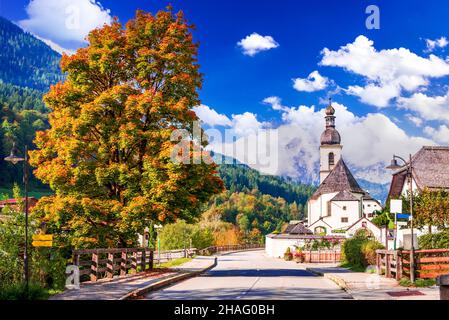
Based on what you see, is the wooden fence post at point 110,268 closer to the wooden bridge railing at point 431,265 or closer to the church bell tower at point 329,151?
the wooden bridge railing at point 431,265

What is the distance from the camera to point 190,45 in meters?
31.0

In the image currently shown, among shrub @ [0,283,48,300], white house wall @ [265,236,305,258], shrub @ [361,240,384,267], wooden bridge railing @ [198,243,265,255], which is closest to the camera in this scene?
shrub @ [0,283,48,300]

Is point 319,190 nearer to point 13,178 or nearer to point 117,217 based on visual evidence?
point 13,178

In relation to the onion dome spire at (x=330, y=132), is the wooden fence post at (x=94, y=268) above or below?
below

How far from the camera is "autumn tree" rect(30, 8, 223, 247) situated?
27.5 metres

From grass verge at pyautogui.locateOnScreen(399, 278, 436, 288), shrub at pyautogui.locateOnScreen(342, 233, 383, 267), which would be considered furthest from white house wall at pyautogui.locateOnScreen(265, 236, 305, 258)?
grass verge at pyautogui.locateOnScreen(399, 278, 436, 288)

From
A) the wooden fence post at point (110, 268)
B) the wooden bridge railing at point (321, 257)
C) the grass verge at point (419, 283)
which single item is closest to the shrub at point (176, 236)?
the wooden bridge railing at point (321, 257)

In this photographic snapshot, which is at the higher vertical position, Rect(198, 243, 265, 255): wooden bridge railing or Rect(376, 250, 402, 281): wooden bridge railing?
Answer: Rect(376, 250, 402, 281): wooden bridge railing

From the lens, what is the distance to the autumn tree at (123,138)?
27.5 meters

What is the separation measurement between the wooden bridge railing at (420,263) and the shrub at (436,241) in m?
2.11

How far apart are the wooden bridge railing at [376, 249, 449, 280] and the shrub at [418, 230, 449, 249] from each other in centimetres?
211

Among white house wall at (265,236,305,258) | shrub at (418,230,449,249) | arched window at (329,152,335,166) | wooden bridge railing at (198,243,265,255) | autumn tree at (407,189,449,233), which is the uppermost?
arched window at (329,152,335,166)

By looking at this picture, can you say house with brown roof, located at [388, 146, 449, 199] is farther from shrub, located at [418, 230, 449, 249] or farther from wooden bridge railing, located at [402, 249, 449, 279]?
wooden bridge railing, located at [402, 249, 449, 279]
